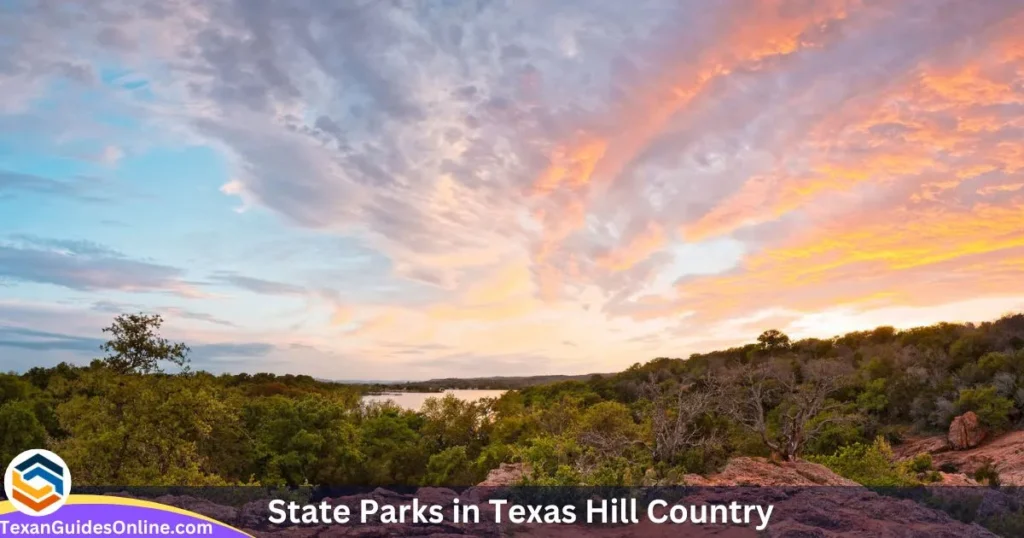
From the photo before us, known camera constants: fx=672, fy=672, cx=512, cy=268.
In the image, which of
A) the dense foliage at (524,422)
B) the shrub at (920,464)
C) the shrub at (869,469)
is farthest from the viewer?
the shrub at (920,464)

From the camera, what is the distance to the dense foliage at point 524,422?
17000 mm

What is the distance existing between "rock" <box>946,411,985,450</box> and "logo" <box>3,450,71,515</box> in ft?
112

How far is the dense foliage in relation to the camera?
17000 millimetres

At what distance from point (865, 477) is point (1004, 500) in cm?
528

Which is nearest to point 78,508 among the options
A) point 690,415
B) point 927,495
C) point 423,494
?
point 423,494

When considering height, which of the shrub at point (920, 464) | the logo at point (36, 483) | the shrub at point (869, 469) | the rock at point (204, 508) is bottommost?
the shrub at point (920, 464)

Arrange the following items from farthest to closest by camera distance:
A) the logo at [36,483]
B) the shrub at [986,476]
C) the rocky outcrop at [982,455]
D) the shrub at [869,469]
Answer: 1. the rocky outcrop at [982,455]
2. the shrub at [986,476]
3. the shrub at [869,469]
4. the logo at [36,483]

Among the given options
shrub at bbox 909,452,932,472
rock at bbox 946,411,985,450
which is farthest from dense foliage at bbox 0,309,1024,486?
rock at bbox 946,411,985,450

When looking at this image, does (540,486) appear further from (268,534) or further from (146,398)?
(146,398)

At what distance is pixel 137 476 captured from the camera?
53.5ft

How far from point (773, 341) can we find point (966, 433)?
48999mm

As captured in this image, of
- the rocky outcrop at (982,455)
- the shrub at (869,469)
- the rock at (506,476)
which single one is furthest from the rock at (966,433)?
the rock at (506,476)

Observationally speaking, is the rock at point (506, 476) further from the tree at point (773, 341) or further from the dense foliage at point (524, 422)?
the tree at point (773, 341)

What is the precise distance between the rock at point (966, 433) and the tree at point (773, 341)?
157ft
